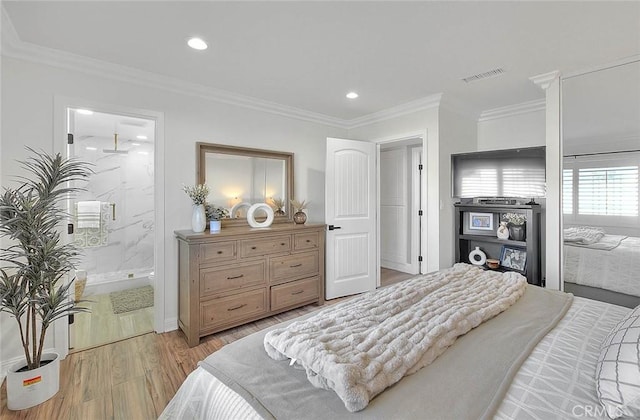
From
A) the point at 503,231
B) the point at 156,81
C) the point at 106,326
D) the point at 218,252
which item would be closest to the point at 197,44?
the point at 156,81

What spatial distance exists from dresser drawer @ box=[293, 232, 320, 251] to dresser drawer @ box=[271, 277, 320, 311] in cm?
37

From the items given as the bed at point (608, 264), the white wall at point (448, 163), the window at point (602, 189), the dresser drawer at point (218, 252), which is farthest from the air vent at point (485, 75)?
the dresser drawer at point (218, 252)

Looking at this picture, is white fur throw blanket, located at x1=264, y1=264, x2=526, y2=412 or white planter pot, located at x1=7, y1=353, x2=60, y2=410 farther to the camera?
white planter pot, located at x1=7, y1=353, x2=60, y2=410

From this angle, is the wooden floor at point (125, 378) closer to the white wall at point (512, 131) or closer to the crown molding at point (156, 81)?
the crown molding at point (156, 81)

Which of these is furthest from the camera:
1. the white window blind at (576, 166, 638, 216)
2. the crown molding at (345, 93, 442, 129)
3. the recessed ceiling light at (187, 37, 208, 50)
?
the crown molding at (345, 93, 442, 129)

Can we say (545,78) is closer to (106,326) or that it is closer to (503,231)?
(503,231)

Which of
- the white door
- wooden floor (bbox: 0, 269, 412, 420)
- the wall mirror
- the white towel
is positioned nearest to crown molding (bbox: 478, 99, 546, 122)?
the wall mirror

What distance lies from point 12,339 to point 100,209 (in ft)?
7.83

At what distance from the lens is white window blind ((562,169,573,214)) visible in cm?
257

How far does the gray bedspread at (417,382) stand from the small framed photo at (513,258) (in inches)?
87.4

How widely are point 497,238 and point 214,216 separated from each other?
3122 mm

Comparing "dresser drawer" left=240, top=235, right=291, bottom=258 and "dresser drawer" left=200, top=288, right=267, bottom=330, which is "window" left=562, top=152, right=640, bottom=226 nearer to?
"dresser drawer" left=240, top=235, right=291, bottom=258

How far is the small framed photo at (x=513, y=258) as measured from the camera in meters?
3.15

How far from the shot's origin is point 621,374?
0.85 metres
